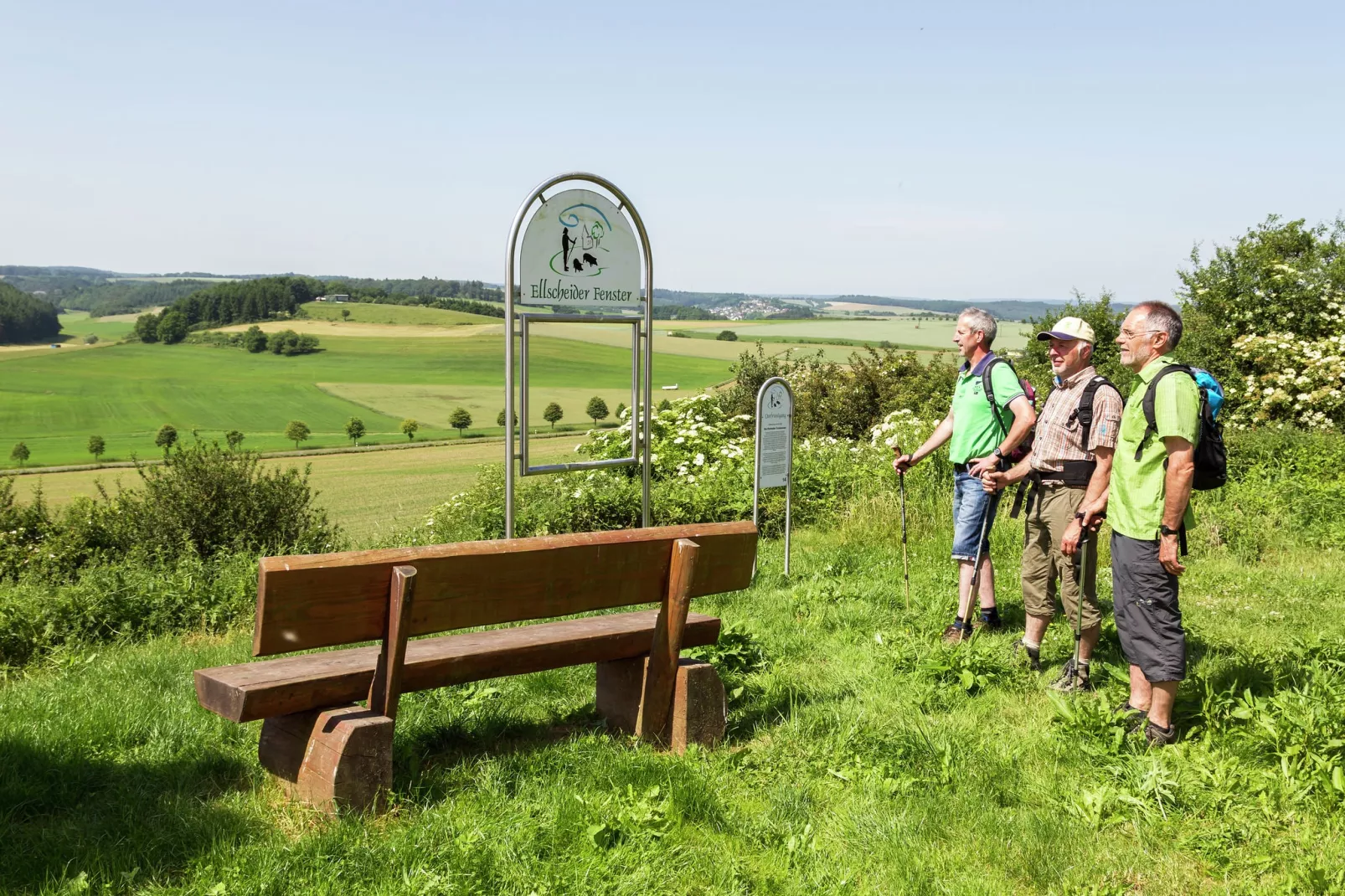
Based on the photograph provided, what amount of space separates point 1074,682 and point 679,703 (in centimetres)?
210

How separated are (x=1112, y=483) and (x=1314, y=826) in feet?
4.92

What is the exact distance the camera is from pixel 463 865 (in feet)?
9.53

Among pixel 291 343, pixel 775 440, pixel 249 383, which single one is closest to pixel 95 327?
pixel 291 343

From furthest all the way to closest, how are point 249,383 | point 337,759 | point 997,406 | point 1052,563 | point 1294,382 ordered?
point 249,383, point 1294,382, point 997,406, point 1052,563, point 337,759

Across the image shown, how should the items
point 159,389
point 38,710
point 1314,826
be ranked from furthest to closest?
point 159,389
point 38,710
point 1314,826

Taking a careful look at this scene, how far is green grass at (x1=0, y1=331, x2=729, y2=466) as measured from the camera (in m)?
58.0

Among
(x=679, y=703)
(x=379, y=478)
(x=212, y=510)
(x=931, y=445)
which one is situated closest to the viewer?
(x=679, y=703)

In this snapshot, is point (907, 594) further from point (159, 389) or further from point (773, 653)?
point (159, 389)

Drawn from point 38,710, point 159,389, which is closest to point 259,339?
point 159,389

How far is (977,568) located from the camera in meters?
5.66

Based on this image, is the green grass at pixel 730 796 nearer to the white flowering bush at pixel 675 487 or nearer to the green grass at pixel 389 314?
the white flowering bush at pixel 675 487

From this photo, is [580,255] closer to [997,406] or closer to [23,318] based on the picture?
[997,406]

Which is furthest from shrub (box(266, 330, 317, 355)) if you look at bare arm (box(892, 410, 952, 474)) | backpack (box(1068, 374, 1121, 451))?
backpack (box(1068, 374, 1121, 451))

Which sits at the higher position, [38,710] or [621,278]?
[621,278]
